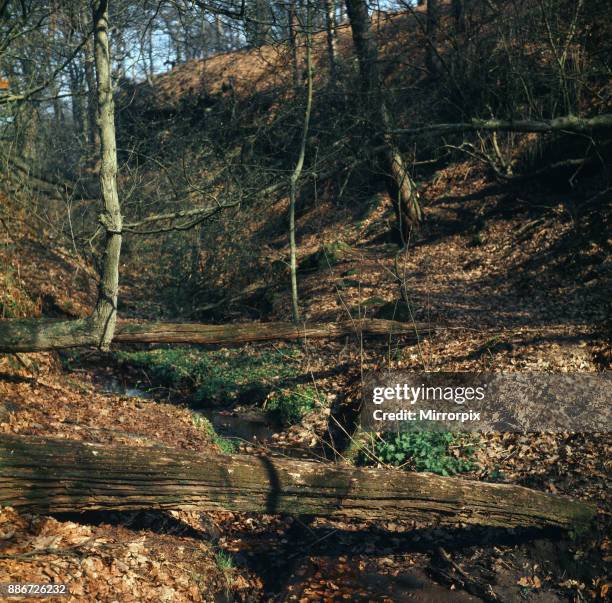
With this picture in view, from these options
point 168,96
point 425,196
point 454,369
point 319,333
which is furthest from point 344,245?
point 168,96

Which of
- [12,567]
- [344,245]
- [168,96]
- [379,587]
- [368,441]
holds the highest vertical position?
[168,96]

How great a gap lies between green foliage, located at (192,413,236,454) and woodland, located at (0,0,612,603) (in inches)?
3.0

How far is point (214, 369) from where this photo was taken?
12.9 meters

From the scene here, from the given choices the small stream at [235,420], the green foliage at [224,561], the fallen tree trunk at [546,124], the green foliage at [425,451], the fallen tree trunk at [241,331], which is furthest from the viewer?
the fallen tree trunk at [546,124]

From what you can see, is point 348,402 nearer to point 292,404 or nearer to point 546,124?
point 292,404

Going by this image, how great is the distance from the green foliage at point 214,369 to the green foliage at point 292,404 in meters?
0.46

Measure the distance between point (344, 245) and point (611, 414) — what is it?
1045 cm

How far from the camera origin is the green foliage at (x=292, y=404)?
10.8 metres

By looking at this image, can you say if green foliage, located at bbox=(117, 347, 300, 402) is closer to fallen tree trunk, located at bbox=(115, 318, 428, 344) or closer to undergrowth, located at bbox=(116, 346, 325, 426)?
undergrowth, located at bbox=(116, 346, 325, 426)

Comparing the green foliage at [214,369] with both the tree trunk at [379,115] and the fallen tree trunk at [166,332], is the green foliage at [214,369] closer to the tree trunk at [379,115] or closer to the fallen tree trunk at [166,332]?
the fallen tree trunk at [166,332]

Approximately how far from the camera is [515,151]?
1767 centimetres

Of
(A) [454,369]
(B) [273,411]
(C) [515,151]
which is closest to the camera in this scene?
(A) [454,369]

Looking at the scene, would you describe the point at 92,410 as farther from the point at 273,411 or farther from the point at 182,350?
the point at 182,350

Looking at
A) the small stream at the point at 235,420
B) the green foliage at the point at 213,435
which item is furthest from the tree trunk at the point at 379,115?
the green foliage at the point at 213,435
